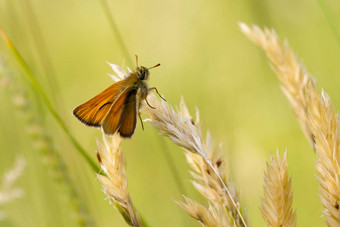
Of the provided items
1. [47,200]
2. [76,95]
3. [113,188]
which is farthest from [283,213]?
[76,95]

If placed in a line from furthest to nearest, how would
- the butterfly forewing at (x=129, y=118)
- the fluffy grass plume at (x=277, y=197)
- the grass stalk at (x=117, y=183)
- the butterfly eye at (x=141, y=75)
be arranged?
the butterfly eye at (x=141, y=75)
the butterfly forewing at (x=129, y=118)
the grass stalk at (x=117, y=183)
the fluffy grass plume at (x=277, y=197)

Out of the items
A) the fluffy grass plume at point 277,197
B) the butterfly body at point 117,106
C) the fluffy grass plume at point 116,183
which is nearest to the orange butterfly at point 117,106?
the butterfly body at point 117,106

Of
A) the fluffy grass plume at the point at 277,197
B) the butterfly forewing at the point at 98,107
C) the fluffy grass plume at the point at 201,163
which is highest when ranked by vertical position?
the butterfly forewing at the point at 98,107

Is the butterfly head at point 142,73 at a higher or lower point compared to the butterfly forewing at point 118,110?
higher

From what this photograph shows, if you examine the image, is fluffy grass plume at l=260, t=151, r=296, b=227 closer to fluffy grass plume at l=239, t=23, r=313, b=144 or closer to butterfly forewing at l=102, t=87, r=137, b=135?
A: fluffy grass plume at l=239, t=23, r=313, b=144

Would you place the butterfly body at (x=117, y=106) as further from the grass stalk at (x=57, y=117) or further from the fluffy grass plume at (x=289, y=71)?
the fluffy grass plume at (x=289, y=71)

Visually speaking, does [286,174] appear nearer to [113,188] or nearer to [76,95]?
[113,188]
